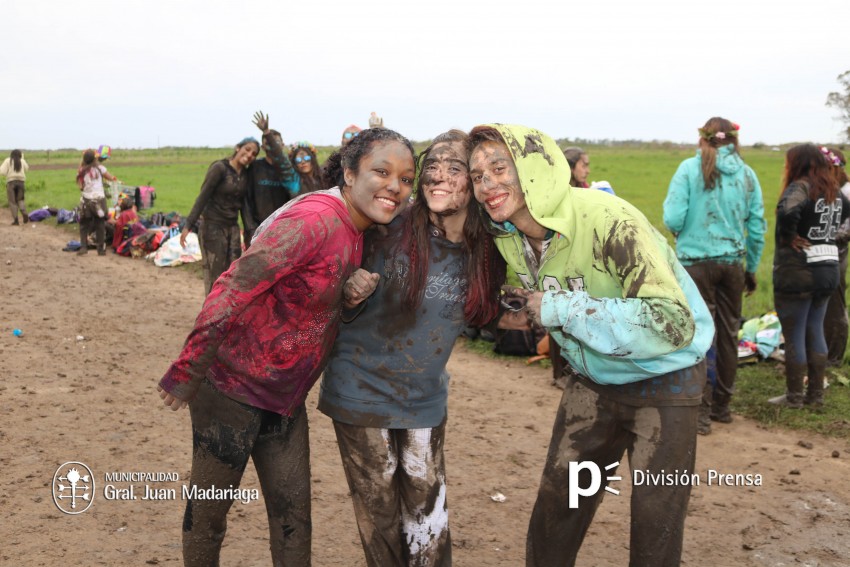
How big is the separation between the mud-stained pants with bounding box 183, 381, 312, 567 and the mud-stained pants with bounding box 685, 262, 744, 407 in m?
3.91

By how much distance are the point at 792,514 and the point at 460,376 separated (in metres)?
3.32

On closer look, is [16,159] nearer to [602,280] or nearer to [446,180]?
[446,180]

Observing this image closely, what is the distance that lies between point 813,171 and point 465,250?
4408 mm

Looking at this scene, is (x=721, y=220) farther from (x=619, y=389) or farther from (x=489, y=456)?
(x=619, y=389)

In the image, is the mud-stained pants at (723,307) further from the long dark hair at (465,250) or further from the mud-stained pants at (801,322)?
the long dark hair at (465,250)

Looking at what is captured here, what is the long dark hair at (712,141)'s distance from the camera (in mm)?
5980

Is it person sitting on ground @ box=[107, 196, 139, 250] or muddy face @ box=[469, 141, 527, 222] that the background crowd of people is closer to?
muddy face @ box=[469, 141, 527, 222]

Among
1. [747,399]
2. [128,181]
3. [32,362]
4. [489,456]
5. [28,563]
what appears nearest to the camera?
[28,563]

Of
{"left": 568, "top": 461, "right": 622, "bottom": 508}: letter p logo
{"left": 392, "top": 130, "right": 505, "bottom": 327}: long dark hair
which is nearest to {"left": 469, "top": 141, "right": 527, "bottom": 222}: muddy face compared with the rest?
{"left": 392, "top": 130, "right": 505, "bottom": 327}: long dark hair

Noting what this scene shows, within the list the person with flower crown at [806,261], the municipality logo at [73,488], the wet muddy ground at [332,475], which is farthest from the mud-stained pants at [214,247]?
the person with flower crown at [806,261]

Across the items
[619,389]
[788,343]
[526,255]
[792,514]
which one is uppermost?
[526,255]

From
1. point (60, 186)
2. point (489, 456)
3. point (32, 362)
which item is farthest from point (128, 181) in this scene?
point (489, 456)

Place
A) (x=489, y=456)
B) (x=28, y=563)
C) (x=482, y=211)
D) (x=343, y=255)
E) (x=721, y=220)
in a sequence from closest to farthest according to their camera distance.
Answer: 1. (x=343, y=255)
2. (x=482, y=211)
3. (x=28, y=563)
4. (x=489, y=456)
5. (x=721, y=220)

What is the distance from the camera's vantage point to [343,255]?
9.41 ft
